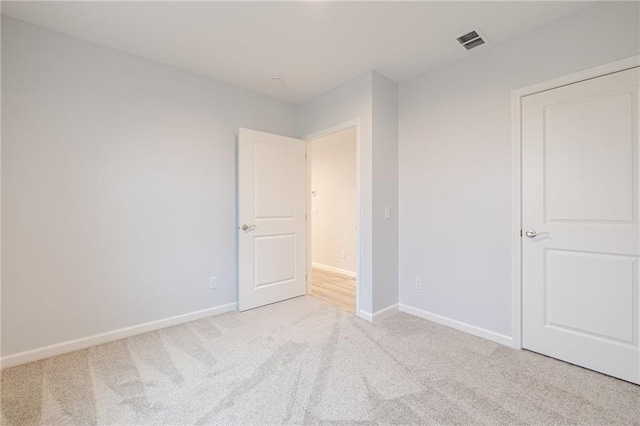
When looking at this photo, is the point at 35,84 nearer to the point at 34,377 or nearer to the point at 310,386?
the point at 34,377

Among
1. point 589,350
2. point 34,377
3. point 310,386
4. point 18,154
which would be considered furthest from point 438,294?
point 18,154

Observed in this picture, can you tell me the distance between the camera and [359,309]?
2.91 metres

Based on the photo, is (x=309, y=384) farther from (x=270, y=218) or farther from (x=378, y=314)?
(x=270, y=218)

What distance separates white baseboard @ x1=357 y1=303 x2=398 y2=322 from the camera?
9.14 ft

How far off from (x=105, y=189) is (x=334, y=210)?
3.42 meters

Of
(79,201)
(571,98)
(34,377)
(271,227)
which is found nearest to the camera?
(34,377)

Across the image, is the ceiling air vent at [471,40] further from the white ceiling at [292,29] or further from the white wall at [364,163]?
the white wall at [364,163]

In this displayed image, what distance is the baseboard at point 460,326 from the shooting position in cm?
231

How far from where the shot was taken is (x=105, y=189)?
2350 mm

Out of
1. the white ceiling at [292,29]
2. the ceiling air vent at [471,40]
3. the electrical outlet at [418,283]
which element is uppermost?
the white ceiling at [292,29]

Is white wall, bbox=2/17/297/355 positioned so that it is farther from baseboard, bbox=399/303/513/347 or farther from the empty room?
baseboard, bbox=399/303/513/347

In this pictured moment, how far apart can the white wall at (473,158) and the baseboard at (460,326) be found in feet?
0.14

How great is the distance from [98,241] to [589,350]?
12.4 feet

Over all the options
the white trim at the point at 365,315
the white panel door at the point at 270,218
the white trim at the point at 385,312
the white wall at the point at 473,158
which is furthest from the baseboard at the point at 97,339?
the white wall at the point at 473,158
